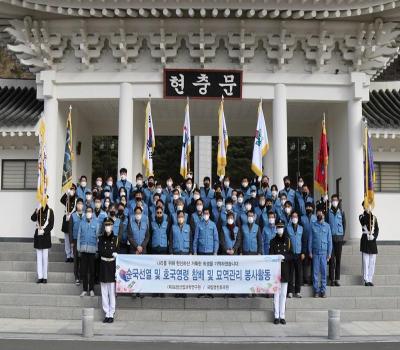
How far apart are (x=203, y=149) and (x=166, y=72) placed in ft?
46.3

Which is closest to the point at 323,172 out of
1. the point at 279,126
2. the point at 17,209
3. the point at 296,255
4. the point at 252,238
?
the point at 279,126

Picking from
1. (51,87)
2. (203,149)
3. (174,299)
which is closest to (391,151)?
(174,299)

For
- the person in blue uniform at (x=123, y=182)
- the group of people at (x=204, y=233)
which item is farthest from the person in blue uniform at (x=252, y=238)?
the person in blue uniform at (x=123, y=182)

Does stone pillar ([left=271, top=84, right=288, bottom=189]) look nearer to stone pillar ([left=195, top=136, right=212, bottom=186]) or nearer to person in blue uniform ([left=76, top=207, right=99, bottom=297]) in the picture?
person in blue uniform ([left=76, top=207, right=99, bottom=297])

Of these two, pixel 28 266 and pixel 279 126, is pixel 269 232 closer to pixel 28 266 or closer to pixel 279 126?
pixel 279 126

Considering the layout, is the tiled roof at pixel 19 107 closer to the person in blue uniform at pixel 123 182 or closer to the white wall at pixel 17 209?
the white wall at pixel 17 209

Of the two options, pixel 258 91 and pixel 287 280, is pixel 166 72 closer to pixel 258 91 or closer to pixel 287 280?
pixel 258 91

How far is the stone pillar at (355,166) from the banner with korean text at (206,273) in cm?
Answer: 463

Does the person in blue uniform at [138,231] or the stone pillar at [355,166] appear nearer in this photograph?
the person in blue uniform at [138,231]

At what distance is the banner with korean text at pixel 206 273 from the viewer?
35.1 ft

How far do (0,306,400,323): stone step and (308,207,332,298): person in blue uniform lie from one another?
1.93 ft

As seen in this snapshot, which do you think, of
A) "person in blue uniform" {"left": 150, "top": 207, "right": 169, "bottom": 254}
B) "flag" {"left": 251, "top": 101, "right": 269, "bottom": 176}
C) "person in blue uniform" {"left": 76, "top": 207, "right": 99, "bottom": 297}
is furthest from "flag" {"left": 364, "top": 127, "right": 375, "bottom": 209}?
"person in blue uniform" {"left": 76, "top": 207, "right": 99, "bottom": 297}

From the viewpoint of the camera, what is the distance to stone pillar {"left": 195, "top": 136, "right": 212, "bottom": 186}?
1110 inches

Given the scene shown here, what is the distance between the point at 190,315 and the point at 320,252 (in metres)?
2.99
